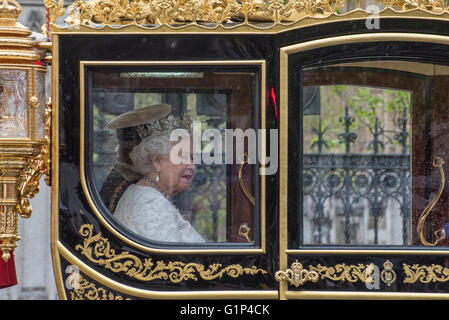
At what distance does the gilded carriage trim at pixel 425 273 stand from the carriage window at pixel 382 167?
14 cm

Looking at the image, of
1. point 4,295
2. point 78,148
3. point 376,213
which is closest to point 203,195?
point 78,148

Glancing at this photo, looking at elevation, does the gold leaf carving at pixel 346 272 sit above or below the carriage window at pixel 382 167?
below

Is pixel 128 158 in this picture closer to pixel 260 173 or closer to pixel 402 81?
pixel 260 173

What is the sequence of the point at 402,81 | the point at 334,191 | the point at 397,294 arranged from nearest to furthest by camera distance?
the point at 397,294, the point at 402,81, the point at 334,191

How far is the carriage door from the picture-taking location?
321cm

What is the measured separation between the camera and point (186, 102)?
325cm

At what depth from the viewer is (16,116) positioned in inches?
127

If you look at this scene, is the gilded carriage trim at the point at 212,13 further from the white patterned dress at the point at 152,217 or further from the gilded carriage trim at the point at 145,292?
the gilded carriage trim at the point at 145,292

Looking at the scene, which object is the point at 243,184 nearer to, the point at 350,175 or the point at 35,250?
the point at 350,175

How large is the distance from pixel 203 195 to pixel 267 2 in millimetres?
860

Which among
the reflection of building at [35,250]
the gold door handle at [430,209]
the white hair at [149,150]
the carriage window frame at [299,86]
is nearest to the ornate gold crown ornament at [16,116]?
the white hair at [149,150]

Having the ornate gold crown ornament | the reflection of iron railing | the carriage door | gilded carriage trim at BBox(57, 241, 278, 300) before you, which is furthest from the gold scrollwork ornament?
the ornate gold crown ornament

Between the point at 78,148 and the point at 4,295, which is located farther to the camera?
the point at 4,295

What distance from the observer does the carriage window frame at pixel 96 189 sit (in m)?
3.21
